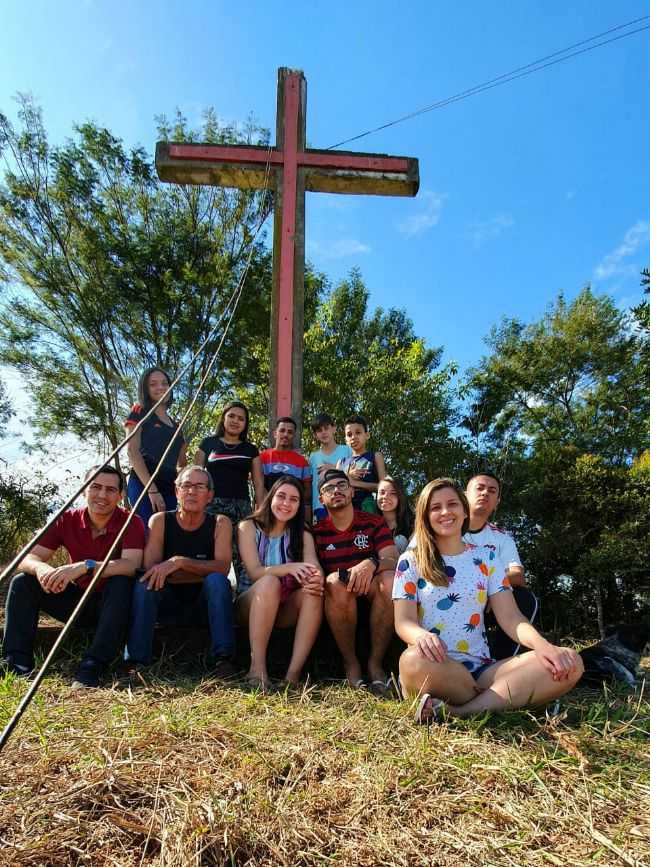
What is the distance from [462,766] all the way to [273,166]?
4602 millimetres

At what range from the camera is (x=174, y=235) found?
386 inches

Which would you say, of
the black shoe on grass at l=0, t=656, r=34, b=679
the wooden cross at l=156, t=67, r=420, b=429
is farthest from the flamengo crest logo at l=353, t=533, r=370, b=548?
the black shoe on grass at l=0, t=656, r=34, b=679

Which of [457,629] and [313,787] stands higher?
[457,629]

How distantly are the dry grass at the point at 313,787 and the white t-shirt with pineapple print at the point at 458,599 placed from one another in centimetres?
35

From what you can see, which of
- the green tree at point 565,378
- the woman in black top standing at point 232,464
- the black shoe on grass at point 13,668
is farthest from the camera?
the green tree at point 565,378

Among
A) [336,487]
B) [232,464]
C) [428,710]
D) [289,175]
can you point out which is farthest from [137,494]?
[289,175]

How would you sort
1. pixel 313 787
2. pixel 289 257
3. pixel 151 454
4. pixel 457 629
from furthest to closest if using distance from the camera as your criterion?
pixel 289 257, pixel 151 454, pixel 457 629, pixel 313 787

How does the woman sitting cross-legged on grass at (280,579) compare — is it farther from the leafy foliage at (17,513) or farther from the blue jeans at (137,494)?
the leafy foliage at (17,513)

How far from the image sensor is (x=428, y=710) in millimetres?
2346

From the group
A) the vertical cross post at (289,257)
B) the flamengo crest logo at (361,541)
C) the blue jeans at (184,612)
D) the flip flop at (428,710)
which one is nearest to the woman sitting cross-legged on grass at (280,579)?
the blue jeans at (184,612)

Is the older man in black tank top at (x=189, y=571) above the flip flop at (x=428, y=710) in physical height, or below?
above

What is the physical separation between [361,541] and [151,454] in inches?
66.3

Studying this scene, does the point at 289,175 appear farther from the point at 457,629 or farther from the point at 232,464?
the point at 457,629

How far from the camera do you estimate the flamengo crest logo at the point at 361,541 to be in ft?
11.4
